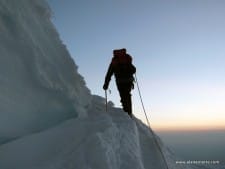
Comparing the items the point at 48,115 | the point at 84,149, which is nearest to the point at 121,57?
the point at 48,115

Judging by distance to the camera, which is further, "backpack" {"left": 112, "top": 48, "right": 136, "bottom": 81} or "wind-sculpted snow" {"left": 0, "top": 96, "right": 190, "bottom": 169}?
"backpack" {"left": 112, "top": 48, "right": 136, "bottom": 81}

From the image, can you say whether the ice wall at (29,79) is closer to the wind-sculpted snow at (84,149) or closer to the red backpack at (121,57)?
the wind-sculpted snow at (84,149)

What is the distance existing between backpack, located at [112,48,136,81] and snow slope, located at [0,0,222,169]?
53.2 inches

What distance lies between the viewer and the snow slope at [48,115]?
11734 mm

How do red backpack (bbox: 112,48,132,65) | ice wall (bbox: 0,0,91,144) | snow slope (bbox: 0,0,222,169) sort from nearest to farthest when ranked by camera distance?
snow slope (bbox: 0,0,222,169) < ice wall (bbox: 0,0,91,144) < red backpack (bbox: 112,48,132,65)

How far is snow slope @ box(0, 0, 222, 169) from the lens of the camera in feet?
38.5

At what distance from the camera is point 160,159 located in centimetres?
1377

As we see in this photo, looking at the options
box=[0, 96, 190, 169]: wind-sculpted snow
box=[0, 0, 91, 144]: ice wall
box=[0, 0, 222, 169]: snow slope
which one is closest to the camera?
box=[0, 96, 190, 169]: wind-sculpted snow

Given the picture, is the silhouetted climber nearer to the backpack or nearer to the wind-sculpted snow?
the backpack

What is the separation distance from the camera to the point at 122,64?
16.8 m

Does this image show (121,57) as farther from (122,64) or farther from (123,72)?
(123,72)

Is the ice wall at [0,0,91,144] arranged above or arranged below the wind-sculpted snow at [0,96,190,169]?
above

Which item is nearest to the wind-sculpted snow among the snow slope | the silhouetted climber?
the snow slope

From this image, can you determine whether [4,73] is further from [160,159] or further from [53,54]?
[160,159]
